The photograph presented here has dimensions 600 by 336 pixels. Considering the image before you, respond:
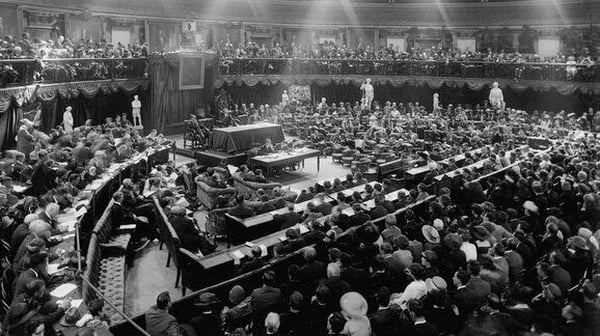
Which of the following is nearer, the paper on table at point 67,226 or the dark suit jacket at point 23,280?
the dark suit jacket at point 23,280

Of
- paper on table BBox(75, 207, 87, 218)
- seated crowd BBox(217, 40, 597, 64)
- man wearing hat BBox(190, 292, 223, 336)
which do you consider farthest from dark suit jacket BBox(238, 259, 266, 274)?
seated crowd BBox(217, 40, 597, 64)

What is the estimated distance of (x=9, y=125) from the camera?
16.1 metres

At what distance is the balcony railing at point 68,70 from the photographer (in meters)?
15.2

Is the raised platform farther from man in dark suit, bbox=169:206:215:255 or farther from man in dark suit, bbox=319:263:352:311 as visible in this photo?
man in dark suit, bbox=319:263:352:311

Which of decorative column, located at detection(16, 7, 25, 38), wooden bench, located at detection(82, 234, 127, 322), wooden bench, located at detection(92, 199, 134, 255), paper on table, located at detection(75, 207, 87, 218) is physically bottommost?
wooden bench, located at detection(82, 234, 127, 322)

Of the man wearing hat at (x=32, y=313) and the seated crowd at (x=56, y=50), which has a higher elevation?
the seated crowd at (x=56, y=50)

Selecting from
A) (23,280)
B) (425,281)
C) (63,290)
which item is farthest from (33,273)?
(425,281)

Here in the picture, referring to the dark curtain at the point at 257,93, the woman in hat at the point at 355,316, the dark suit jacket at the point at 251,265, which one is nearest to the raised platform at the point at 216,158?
the dark suit jacket at the point at 251,265

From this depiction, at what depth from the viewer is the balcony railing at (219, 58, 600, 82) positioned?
25.0 meters

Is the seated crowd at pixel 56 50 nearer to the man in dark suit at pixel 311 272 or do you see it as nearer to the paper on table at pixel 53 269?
the paper on table at pixel 53 269

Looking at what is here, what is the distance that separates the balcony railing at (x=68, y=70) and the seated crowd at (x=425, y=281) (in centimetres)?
1089

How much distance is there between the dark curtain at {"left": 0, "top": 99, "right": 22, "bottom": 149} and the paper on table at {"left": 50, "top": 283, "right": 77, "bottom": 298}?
10.7 meters

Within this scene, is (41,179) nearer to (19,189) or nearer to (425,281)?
(19,189)

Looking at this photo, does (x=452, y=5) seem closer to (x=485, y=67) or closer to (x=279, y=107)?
(x=485, y=67)
